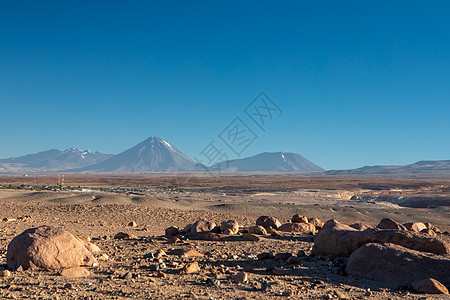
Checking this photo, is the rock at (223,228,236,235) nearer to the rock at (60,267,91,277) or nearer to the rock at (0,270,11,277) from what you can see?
the rock at (60,267,91,277)

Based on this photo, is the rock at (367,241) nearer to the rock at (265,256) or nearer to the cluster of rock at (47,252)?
the rock at (265,256)

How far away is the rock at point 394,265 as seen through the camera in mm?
8344

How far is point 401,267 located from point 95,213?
56.5ft

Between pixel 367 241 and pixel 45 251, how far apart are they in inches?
298

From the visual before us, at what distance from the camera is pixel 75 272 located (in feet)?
27.1

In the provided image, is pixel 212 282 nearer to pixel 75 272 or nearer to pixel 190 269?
pixel 190 269

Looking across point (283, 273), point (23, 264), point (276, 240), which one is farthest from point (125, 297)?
point (276, 240)

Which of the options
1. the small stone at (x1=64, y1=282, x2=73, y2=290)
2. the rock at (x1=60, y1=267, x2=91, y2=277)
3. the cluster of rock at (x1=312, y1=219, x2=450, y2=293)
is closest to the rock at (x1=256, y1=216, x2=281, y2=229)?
the cluster of rock at (x1=312, y1=219, x2=450, y2=293)

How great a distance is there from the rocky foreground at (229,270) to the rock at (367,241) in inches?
0.9

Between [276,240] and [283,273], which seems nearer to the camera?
[283,273]

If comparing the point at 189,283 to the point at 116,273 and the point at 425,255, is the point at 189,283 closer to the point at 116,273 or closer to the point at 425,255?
the point at 116,273

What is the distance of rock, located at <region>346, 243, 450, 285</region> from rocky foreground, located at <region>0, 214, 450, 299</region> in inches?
0.7

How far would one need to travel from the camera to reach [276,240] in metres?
14.4

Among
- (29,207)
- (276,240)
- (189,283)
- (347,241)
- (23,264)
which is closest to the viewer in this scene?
(189,283)
